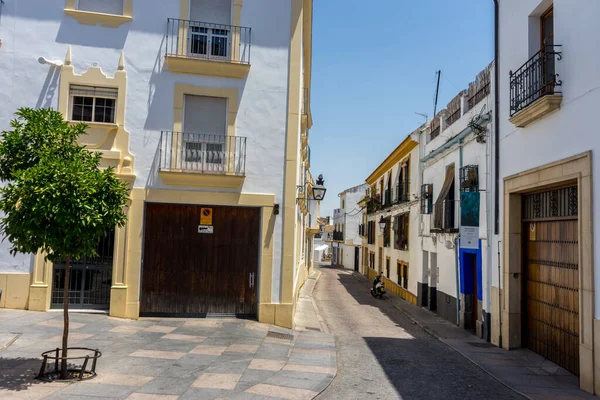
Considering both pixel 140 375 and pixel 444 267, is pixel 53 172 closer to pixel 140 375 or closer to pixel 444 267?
pixel 140 375

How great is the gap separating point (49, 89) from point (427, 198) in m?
12.6

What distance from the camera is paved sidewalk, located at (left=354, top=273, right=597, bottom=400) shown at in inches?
314

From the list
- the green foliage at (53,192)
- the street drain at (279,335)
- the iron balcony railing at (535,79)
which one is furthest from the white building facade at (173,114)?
the iron balcony railing at (535,79)

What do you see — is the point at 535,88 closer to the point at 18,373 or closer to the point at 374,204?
the point at 18,373

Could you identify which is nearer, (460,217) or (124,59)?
(124,59)

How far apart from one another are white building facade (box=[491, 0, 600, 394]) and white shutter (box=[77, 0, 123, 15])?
9.14m

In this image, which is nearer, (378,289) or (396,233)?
(378,289)

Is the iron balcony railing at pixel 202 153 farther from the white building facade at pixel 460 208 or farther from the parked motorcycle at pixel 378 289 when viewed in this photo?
the parked motorcycle at pixel 378 289

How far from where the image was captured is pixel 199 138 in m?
12.1

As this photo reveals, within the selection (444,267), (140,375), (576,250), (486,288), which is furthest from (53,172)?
(444,267)

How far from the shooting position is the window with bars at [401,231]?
22062 mm

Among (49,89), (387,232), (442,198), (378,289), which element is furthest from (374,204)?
(49,89)

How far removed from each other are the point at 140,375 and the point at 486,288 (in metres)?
8.42

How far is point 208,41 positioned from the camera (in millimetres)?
12258
